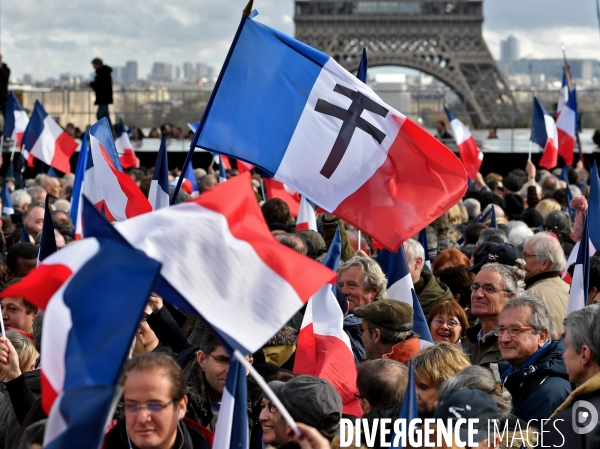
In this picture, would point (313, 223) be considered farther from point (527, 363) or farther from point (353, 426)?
point (353, 426)

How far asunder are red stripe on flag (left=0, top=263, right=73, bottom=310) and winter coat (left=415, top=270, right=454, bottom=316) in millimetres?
3498

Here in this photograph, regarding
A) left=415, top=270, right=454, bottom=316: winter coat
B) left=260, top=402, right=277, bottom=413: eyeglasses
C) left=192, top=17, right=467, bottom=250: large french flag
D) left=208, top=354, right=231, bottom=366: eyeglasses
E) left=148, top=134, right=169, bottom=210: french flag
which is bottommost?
left=415, top=270, right=454, bottom=316: winter coat

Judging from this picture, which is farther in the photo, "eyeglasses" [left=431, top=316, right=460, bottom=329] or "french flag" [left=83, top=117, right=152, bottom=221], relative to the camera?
"french flag" [left=83, top=117, right=152, bottom=221]

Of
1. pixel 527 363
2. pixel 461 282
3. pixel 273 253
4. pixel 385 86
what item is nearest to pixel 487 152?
pixel 385 86

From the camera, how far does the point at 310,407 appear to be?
11.2ft

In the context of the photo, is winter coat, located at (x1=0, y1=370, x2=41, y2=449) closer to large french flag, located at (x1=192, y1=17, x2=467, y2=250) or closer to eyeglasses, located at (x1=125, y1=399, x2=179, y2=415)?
eyeglasses, located at (x1=125, y1=399, x2=179, y2=415)

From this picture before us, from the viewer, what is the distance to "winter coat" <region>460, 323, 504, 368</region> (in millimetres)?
5180

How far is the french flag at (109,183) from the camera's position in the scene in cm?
661

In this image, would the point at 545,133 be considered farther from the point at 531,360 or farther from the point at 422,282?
the point at 531,360

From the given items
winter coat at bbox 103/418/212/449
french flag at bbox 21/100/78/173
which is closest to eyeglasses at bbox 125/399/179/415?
winter coat at bbox 103/418/212/449

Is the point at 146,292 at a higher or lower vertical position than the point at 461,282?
higher

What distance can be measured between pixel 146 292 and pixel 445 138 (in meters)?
18.4

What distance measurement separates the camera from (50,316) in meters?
2.90

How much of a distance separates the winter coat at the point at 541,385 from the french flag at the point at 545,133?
9.78 meters
